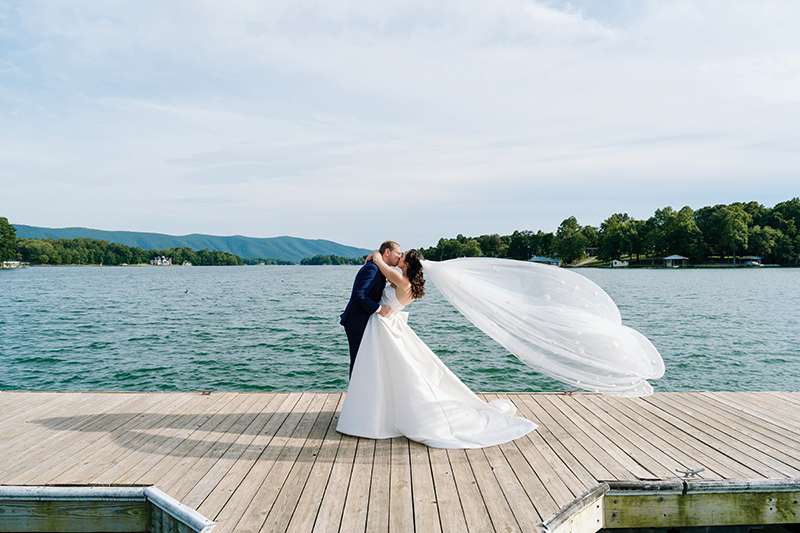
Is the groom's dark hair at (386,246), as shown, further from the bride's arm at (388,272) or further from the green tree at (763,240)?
the green tree at (763,240)

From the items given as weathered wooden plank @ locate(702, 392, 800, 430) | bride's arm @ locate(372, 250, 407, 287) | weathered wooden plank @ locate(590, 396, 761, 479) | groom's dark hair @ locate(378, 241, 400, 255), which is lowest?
weathered wooden plank @ locate(702, 392, 800, 430)

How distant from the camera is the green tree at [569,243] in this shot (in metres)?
112

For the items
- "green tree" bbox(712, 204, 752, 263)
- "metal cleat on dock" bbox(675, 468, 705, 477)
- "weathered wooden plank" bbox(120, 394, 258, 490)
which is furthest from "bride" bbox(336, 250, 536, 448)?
"green tree" bbox(712, 204, 752, 263)

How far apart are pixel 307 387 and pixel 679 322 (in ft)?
63.7

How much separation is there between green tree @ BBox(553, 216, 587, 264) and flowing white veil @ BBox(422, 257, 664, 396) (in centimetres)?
11426

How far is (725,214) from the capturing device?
87.7m

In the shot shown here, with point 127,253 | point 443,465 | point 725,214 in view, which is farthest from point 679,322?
point 127,253

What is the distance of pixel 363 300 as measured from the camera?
15.0 feet

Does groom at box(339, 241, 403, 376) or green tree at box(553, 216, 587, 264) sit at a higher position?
green tree at box(553, 216, 587, 264)

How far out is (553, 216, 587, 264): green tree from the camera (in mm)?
112438

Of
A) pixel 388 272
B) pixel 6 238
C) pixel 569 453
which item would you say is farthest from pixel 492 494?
pixel 6 238

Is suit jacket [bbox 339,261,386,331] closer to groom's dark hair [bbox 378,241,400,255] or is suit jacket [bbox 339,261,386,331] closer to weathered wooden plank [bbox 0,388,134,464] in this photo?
groom's dark hair [bbox 378,241,400,255]

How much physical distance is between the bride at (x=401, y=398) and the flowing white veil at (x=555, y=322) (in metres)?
0.52

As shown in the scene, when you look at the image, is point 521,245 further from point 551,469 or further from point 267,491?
point 267,491
